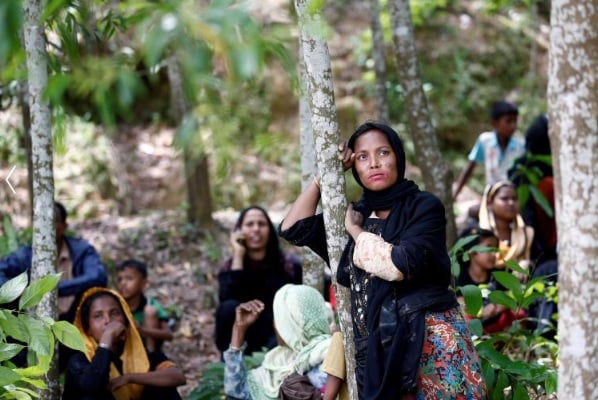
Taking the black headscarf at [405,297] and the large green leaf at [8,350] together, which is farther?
the large green leaf at [8,350]

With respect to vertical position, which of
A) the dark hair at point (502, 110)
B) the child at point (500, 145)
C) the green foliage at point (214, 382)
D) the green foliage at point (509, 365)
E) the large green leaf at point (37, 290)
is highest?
the dark hair at point (502, 110)

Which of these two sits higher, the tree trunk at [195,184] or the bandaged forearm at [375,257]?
the tree trunk at [195,184]

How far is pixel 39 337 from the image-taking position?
3.57 meters

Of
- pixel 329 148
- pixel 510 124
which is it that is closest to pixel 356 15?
pixel 510 124

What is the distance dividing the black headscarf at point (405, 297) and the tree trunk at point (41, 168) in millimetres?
2137

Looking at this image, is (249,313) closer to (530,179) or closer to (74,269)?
(74,269)

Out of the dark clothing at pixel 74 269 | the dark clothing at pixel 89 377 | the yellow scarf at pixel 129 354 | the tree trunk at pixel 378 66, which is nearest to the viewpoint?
the dark clothing at pixel 89 377

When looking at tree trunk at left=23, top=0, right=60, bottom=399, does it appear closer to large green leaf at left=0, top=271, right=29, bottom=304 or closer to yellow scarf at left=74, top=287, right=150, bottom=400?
yellow scarf at left=74, top=287, right=150, bottom=400

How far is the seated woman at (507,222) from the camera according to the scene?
6875mm

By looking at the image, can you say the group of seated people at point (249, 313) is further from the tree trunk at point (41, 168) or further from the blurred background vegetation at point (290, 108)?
the blurred background vegetation at point (290, 108)

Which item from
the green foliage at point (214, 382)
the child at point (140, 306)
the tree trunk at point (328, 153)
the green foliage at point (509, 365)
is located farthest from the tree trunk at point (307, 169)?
the tree trunk at point (328, 153)

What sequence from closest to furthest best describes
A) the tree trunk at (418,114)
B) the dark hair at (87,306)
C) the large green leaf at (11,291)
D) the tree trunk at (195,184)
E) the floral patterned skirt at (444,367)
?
the floral patterned skirt at (444,367)
the large green leaf at (11,291)
the dark hair at (87,306)
the tree trunk at (418,114)
the tree trunk at (195,184)

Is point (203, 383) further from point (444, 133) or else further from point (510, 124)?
point (444, 133)

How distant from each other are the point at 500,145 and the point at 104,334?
4554mm
